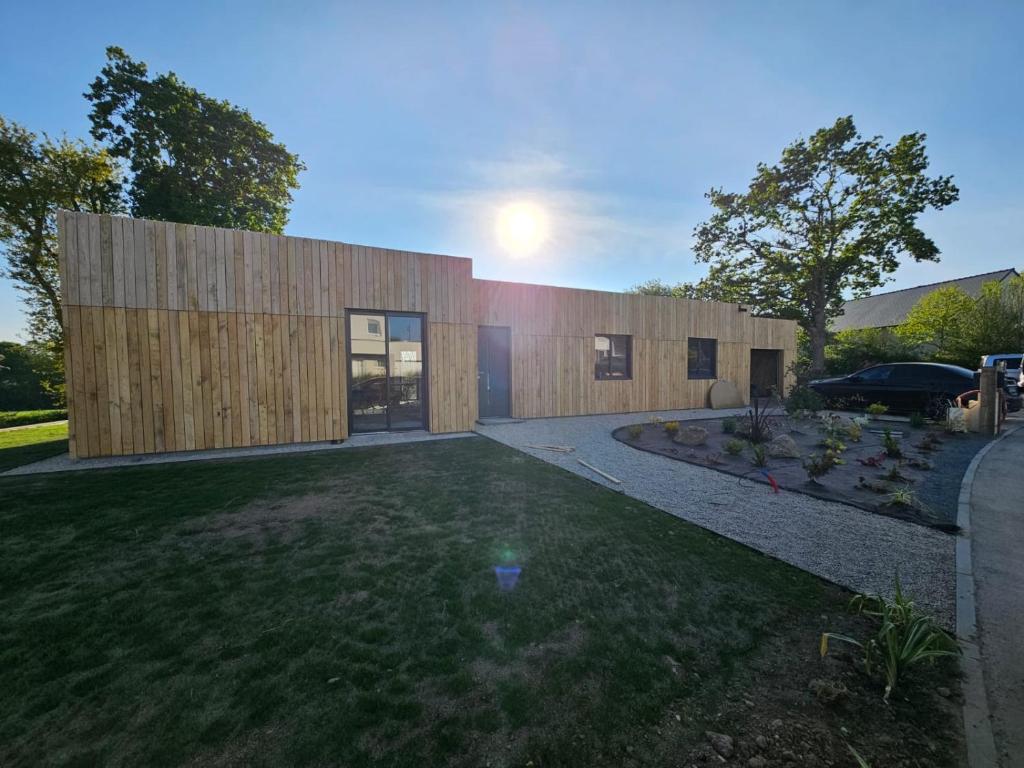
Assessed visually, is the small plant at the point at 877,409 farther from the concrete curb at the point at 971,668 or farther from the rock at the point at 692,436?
the concrete curb at the point at 971,668

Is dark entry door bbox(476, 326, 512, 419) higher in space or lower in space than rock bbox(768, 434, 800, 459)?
higher

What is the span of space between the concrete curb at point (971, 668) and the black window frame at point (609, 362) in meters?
8.44

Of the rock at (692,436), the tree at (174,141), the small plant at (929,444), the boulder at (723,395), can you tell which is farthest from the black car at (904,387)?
the tree at (174,141)

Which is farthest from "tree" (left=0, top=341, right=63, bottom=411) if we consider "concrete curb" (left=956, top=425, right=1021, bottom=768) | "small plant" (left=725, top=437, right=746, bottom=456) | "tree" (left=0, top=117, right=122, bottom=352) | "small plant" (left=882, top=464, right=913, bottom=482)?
"small plant" (left=882, top=464, right=913, bottom=482)

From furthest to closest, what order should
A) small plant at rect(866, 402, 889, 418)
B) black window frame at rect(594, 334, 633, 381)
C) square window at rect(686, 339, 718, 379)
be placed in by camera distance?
square window at rect(686, 339, 718, 379) → black window frame at rect(594, 334, 633, 381) → small plant at rect(866, 402, 889, 418)

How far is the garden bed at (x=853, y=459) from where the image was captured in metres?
4.16

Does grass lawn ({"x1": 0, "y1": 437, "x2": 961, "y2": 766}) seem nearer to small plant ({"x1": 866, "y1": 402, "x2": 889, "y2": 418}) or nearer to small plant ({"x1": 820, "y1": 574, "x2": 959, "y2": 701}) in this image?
small plant ({"x1": 820, "y1": 574, "x2": 959, "y2": 701})

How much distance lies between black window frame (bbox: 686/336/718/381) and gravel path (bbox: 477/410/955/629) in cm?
776

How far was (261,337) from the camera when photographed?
276 inches

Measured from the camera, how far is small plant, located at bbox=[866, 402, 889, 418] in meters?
10.1

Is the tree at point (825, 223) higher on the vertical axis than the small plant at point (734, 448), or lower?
higher

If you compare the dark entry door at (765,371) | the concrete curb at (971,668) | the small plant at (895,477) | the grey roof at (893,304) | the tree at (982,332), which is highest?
the grey roof at (893,304)

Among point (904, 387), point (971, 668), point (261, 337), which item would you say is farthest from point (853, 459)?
point (261, 337)

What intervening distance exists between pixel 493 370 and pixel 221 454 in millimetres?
6116
